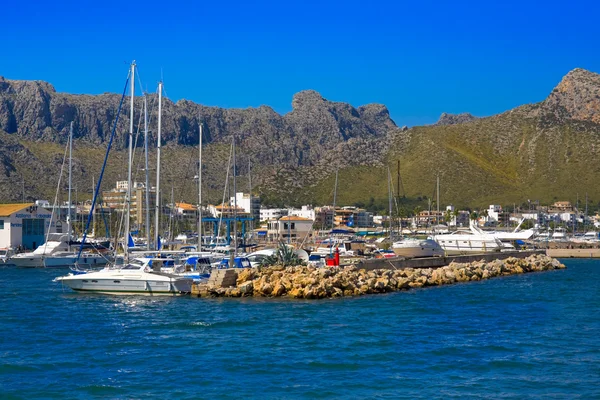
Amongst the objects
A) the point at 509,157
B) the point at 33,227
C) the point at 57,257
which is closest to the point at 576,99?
the point at 509,157

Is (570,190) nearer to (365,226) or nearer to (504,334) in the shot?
(365,226)

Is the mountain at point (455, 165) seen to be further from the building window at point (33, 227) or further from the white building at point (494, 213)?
the building window at point (33, 227)

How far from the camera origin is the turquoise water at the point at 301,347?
20953mm

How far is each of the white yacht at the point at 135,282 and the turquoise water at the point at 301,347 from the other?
100 cm

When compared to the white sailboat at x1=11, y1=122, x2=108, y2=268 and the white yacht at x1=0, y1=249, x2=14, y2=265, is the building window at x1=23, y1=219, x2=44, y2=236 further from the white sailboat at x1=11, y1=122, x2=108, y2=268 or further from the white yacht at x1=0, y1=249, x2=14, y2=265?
the white sailboat at x1=11, y1=122, x2=108, y2=268

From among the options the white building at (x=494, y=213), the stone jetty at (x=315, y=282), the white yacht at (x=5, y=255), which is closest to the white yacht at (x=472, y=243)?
the stone jetty at (x=315, y=282)

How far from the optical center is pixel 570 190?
138m

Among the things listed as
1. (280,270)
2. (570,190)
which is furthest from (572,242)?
(280,270)

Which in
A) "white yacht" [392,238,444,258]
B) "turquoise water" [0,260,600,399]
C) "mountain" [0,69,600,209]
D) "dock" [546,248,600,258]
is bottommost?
"turquoise water" [0,260,600,399]

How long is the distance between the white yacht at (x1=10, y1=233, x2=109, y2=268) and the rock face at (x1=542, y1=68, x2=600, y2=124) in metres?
118

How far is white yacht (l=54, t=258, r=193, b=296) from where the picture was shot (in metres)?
40.8

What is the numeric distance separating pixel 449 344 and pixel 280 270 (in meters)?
18.7

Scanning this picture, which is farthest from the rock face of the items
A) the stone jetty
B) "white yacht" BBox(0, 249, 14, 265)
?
the stone jetty

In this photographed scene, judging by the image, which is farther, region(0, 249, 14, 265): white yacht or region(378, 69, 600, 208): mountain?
region(378, 69, 600, 208): mountain
